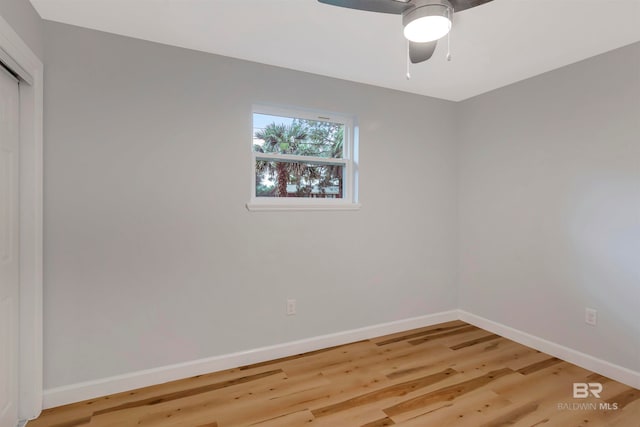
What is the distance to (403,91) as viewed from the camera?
10.3 ft

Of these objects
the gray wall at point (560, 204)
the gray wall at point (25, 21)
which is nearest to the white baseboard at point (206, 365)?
the gray wall at point (560, 204)

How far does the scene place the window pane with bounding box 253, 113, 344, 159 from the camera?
2688 mm

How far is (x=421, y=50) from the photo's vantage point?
1.81 m

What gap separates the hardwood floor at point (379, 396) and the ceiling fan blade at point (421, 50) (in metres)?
2.06

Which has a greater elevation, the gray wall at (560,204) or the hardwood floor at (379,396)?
the gray wall at (560,204)

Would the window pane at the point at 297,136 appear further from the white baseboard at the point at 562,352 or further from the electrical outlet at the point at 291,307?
the white baseboard at the point at 562,352

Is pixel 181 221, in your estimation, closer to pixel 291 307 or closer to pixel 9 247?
pixel 9 247

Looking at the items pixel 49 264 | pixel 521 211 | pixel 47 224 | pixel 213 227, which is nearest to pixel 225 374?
pixel 213 227

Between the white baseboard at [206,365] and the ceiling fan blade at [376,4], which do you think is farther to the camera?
the white baseboard at [206,365]

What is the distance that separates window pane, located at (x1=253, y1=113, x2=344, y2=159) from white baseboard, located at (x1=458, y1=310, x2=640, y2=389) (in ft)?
7.09

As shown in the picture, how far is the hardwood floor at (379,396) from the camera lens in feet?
6.23

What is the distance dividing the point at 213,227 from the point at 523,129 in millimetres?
2721

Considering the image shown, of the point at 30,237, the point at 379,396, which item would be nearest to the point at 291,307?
the point at 379,396

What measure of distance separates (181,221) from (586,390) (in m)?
2.95
